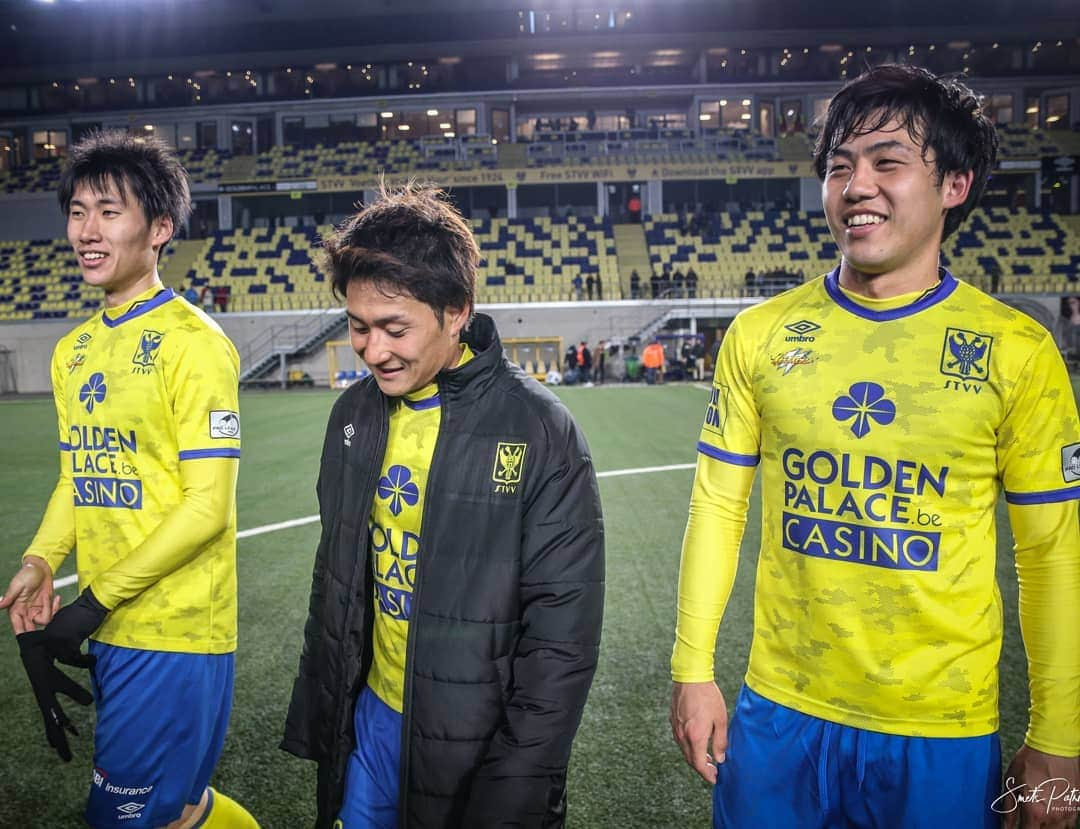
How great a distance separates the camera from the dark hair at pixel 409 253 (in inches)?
74.9

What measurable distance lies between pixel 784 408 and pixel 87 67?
45.6 m

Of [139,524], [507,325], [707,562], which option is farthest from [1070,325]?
[139,524]

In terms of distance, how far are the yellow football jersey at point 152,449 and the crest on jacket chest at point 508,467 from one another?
0.77 meters

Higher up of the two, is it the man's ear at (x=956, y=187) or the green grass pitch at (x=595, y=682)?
the man's ear at (x=956, y=187)

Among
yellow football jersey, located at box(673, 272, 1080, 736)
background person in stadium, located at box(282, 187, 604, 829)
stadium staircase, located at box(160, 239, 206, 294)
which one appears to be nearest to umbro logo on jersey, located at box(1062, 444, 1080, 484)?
yellow football jersey, located at box(673, 272, 1080, 736)

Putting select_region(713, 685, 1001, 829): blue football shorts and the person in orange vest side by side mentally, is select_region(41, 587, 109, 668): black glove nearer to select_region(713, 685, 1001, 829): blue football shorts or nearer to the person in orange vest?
select_region(713, 685, 1001, 829): blue football shorts

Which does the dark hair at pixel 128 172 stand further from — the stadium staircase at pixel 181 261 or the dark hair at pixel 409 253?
the stadium staircase at pixel 181 261

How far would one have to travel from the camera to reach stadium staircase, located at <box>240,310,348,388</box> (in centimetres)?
2862

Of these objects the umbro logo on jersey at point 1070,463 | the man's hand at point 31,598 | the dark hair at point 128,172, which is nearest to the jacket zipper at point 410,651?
the man's hand at point 31,598

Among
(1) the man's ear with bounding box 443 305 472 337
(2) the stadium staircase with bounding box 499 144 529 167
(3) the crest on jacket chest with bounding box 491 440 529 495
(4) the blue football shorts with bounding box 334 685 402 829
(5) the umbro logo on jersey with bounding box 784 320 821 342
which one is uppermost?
(2) the stadium staircase with bounding box 499 144 529 167

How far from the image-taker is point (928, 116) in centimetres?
186

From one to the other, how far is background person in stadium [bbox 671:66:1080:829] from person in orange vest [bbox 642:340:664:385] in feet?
77.9

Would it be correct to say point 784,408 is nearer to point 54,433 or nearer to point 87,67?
point 54,433

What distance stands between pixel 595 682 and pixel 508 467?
2375 mm
